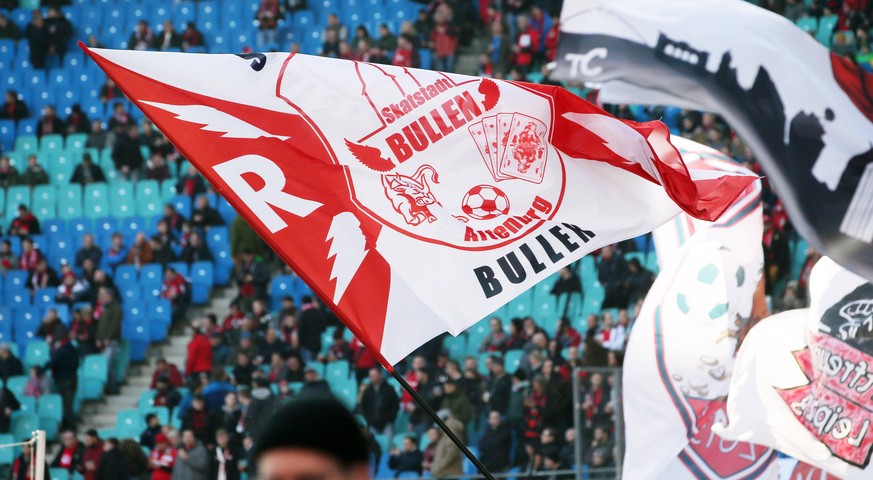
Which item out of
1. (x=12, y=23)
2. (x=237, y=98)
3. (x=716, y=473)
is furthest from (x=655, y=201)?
(x=12, y=23)

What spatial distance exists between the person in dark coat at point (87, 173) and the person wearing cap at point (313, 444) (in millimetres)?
19668

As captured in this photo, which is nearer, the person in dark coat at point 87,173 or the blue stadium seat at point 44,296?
the blue stadium seat at point 44,296

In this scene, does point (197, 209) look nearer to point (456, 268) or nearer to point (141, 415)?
point (141, 415)

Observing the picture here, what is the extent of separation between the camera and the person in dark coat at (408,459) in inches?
589

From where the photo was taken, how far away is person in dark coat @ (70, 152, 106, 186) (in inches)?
845

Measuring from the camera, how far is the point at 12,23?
2475 cm

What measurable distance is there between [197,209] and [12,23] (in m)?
7.41

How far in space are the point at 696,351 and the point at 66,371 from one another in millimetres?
10792

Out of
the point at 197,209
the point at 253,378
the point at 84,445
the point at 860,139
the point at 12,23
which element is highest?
the point at 860,139

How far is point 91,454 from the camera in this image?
16172 millimetres

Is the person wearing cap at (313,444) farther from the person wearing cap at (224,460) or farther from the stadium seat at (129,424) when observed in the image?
the stadium seat at (129,424)

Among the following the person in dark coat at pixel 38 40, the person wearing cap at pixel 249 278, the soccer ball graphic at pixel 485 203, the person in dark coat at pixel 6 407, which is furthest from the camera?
the person in dark coat at pixel 38 40

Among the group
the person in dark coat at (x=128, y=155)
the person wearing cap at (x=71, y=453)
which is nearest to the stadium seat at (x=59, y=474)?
the person wearing cap at (x=71, y=453)

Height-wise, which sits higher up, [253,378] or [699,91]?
[699,91]
